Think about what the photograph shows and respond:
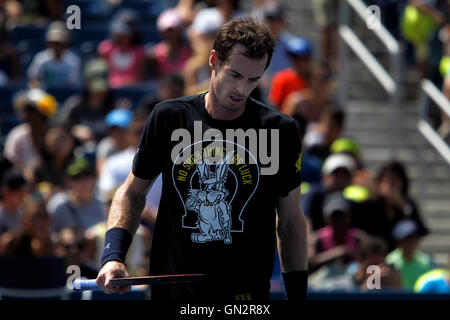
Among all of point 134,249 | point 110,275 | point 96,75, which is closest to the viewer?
point 110,275

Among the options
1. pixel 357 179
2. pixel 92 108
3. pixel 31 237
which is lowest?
pixel 31 237

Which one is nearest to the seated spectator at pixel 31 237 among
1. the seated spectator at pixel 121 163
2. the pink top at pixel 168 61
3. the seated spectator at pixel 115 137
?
the seated spectator at pixel 121 163

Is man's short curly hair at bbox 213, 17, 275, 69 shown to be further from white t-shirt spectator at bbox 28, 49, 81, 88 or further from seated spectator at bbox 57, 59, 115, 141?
white t-shirt spectator at bbox 28, 49, 81, 88

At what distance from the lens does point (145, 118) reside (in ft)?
28.9

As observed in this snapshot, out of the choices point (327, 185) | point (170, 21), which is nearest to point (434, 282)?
point (327, 185)

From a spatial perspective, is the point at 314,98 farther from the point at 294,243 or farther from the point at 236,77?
the point at 236,77

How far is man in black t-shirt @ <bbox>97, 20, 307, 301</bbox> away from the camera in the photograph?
3848 mm

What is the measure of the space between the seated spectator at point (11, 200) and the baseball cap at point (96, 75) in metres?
2.09

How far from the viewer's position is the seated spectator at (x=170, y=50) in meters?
10.9

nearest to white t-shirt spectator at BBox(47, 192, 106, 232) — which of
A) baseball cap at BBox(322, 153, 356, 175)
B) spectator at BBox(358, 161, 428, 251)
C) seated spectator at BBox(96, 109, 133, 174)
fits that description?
seated spectator at BBox(96, 109, 133, 174)

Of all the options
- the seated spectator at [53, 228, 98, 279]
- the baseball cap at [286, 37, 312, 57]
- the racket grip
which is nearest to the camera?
the racket grip

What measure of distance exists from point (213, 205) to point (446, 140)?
6.55 m

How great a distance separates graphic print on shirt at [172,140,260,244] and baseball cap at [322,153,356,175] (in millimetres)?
4932

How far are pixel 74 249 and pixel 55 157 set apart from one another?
2.06 metres
